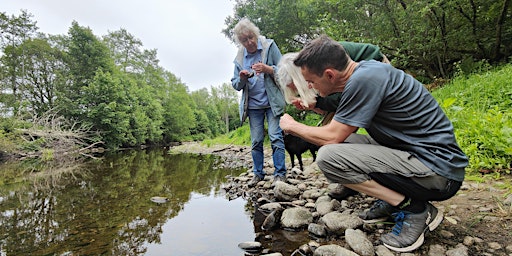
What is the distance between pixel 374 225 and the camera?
170 cm

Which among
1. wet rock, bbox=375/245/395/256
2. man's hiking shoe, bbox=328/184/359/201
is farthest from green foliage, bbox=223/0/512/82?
wet rock, bbox=375/245/395/256

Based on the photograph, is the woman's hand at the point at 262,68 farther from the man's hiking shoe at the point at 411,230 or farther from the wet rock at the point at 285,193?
the man's hiking shoe at the point at 411,230

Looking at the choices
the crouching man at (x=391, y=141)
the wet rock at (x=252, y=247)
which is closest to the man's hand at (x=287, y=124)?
the crouching man at (x=391, y=141)


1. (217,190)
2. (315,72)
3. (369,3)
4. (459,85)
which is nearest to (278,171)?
(217,190)

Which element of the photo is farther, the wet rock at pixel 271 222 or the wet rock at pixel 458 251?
the wet rock at pixel 271 222

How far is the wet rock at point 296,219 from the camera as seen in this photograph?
1.89m

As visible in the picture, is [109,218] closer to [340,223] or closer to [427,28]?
[340,223]

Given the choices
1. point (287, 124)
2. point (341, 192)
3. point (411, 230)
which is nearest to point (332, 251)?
point (411, 230)

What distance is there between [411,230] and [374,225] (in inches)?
11.9

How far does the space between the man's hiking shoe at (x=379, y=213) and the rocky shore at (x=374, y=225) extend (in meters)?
0.07

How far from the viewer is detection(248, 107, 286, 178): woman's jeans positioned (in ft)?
9.80

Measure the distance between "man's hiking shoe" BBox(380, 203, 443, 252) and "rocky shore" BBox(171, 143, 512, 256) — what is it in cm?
4

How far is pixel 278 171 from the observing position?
3.01 m

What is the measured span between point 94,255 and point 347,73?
193 centimetres
